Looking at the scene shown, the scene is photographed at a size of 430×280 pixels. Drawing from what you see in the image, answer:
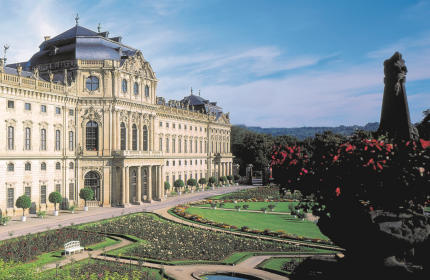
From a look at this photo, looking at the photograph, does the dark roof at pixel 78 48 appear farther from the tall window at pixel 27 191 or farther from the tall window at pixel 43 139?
the tall window at pixel 27 191

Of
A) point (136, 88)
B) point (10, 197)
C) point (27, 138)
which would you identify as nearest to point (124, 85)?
point (136, 88)

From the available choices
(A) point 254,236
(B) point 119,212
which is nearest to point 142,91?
(B) point 119,212

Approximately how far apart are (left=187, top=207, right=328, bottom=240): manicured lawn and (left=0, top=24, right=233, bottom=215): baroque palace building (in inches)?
530

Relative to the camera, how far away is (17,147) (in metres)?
48.5

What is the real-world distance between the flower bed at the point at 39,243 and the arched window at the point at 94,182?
67.2 feet

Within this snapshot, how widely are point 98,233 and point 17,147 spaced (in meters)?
18.0

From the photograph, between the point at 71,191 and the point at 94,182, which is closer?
the point at 71,191

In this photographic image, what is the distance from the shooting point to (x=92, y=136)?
58562 mm

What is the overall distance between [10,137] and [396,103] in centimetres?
4448

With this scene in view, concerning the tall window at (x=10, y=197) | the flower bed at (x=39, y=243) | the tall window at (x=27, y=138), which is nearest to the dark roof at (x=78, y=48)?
the tall window at (x=27, y=138)

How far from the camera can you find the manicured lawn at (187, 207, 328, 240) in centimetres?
3910

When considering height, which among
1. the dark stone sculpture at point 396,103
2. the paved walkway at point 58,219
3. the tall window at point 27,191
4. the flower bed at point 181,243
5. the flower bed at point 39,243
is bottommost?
the flower bed at point 181,243

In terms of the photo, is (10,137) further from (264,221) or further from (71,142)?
(264,221)

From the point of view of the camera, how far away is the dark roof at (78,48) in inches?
2314
